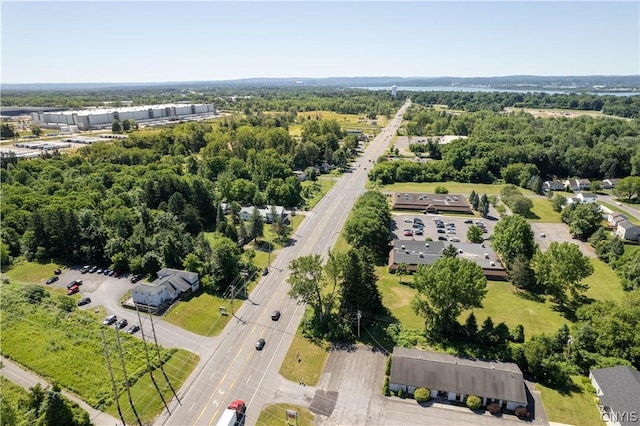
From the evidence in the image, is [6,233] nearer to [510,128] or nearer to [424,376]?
[424,376]

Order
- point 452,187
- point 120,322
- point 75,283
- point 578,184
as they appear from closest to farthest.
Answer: point 120,322 → point 75,283 → point 578,184 → point 452,187

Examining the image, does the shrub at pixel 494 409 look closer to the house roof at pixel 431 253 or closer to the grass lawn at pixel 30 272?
the house roof at pixel 431 253

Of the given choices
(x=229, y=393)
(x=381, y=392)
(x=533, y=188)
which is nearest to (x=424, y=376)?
(x=381, y=392)

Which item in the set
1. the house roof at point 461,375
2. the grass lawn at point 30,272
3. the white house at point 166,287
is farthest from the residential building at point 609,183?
the grass lawn at point 30,272

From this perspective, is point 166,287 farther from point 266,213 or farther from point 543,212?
point 543,212

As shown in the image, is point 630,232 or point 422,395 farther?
point 630,232

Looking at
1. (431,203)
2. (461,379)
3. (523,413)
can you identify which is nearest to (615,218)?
(431,203)
